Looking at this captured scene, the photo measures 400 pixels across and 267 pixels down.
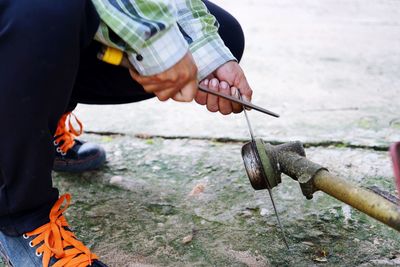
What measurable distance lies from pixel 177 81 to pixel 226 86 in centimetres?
28

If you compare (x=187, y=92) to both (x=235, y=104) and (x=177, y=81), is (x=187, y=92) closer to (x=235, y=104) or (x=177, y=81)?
(x=177, y=81)

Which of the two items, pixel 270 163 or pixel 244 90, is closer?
pixel 270 163

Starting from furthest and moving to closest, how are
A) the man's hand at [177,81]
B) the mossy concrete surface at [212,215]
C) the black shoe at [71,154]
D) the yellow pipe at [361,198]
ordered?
the black shoe at [71,154] < the mossy concrete surface at [212,215] < the man's hand at [177,81] < the yellow pipe at [361,198]

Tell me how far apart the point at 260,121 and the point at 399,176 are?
1.31 m

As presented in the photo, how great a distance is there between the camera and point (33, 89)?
1065 mm

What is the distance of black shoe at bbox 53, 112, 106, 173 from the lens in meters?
1.75

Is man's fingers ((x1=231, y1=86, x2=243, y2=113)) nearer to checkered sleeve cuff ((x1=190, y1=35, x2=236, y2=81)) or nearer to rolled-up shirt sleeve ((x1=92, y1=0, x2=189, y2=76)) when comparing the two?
checkered sleeve cuff ((x1=190, y1=35, x2=236, y2=81))

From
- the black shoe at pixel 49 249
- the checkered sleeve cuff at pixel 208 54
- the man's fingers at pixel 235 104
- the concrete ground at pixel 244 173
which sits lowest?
the concrete ground at pixel 244 173

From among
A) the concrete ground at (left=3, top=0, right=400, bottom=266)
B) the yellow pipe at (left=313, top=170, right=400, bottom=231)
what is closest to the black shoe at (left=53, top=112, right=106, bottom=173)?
the concrete ground at (left=3, top=0, right=400, bottom=266)

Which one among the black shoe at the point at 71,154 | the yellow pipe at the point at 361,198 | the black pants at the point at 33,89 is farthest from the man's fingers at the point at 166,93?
the black shoe at the point at 71,154

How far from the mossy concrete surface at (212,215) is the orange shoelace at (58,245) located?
0.13 meters

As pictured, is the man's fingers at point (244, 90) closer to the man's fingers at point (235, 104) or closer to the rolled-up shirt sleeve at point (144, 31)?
the man's fingers at point (235, 104)

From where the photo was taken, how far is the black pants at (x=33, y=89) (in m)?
1.04

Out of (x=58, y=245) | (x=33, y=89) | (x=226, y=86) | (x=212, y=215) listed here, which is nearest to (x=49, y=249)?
(x=58, y=245)
